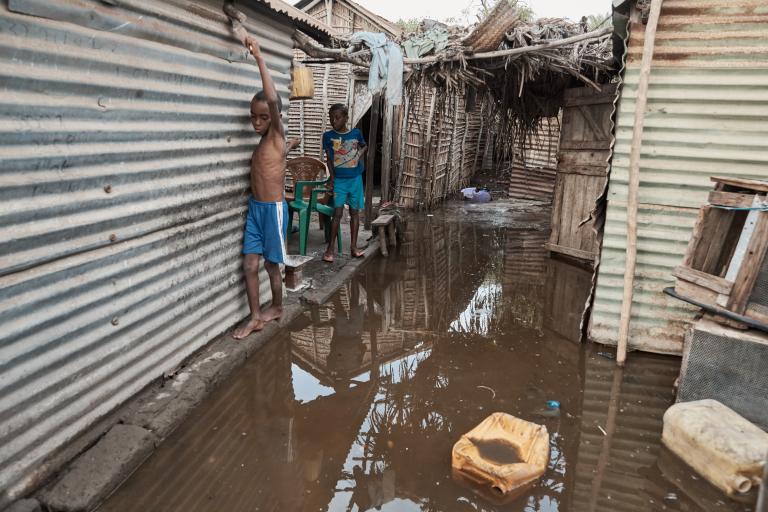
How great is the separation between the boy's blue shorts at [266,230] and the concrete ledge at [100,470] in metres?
1.87

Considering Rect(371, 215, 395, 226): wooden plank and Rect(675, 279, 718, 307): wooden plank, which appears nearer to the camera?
Rect(675, 279, 718, 307): wooden plank

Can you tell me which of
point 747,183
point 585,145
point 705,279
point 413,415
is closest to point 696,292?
point 705,279

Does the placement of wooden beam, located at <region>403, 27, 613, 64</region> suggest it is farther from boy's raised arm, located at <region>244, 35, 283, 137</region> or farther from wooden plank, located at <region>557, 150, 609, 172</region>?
boy's raised arm, located at <region>244, 35, 283, 137</region>

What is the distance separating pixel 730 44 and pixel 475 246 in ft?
17.1

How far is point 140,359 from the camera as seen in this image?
343cm

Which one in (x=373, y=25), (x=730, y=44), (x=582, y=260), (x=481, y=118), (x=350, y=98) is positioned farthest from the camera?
(x=481, y=118)

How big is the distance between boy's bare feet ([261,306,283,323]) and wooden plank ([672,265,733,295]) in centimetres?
340

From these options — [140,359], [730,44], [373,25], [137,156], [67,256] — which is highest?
[373,25]

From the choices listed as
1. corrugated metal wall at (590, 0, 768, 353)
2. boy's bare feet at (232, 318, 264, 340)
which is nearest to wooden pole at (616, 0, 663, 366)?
corrugated metal wall at (590, 0, 768, 353)

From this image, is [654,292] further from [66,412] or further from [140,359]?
[66,412]

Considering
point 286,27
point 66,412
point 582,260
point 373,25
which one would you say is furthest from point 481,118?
point 66,412

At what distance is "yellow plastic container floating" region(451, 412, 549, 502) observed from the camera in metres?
2.82

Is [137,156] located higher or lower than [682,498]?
higher

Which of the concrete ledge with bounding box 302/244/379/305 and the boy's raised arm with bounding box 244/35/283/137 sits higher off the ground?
the boy's raised arm with bounding box 244/35/283/137
